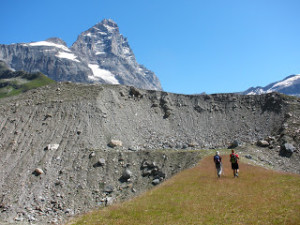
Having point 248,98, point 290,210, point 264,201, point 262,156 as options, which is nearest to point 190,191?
point 264,201

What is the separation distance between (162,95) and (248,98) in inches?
814

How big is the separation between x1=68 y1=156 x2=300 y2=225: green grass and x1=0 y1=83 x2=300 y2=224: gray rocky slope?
9914mm

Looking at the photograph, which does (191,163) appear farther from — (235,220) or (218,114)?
(218,114)

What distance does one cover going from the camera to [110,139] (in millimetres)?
43906

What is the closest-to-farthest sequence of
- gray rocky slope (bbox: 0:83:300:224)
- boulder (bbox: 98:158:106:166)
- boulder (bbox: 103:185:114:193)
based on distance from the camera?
1. gray rocky slope (bbox: 0:83:300:224)
2. boulder (bbox: 103:185:114:193)
3. boulder (bbox: 98:158:106:166)

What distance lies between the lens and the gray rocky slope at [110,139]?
3281 cm

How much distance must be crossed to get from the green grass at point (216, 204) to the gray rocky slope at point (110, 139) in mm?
9914

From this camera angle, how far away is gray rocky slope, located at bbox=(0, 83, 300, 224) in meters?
32.8

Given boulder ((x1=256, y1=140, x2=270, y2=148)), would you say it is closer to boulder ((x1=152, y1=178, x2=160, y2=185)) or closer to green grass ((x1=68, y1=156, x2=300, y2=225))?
green grass ((x1=68, y1=156, x2=300, y2=225))

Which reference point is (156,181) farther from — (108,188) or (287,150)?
(287,150)

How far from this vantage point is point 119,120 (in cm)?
4975

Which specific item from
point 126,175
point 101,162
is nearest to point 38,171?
point 101,162

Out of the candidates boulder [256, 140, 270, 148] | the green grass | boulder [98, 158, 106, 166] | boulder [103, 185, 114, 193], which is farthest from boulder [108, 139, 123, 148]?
boulder [256, 140, 270, 148]

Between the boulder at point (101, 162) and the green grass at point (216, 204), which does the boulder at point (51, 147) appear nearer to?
the boulder at point (101, 162)
